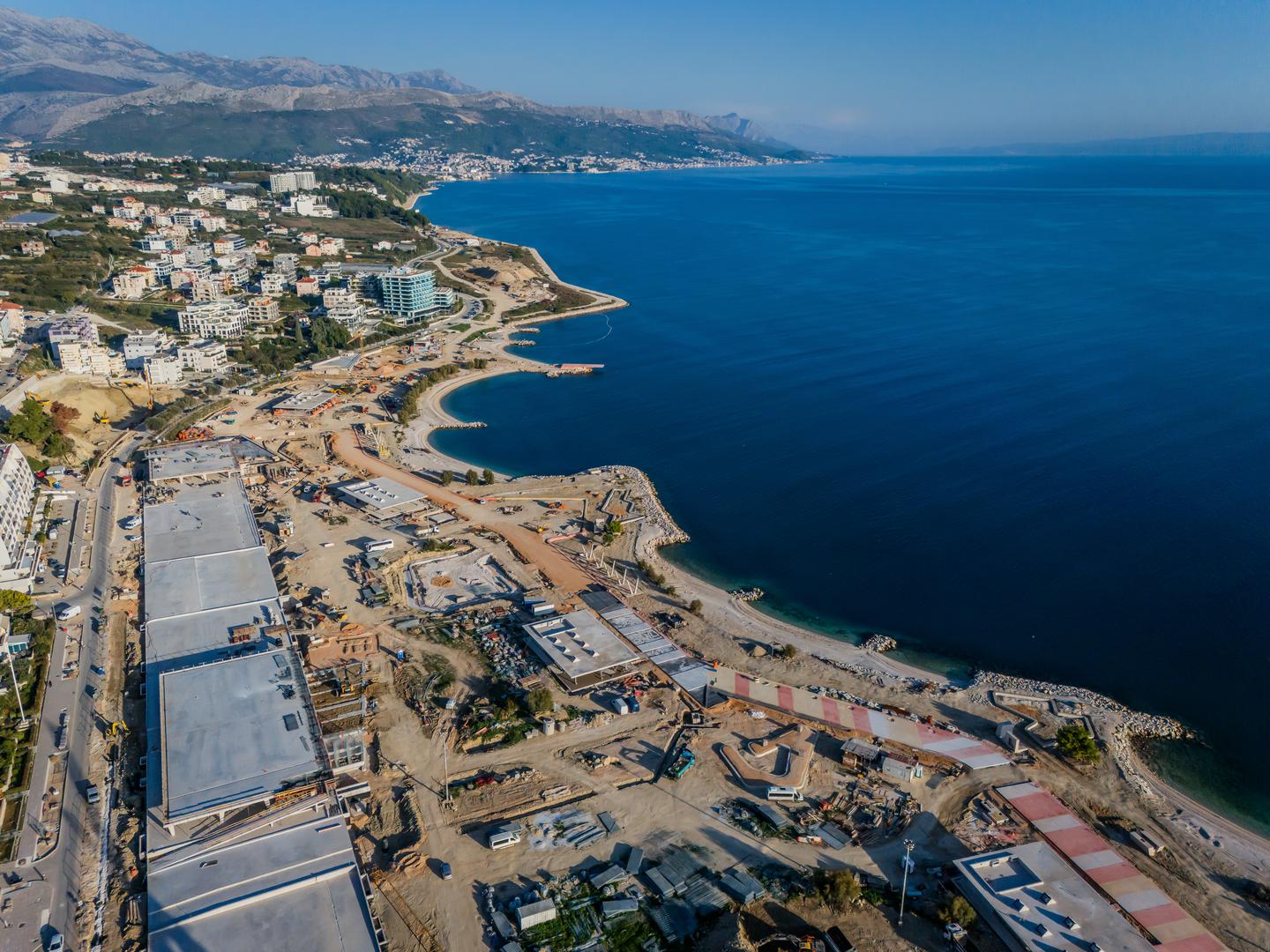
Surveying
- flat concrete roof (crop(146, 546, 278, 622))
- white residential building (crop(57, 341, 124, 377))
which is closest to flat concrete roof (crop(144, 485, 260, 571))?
flat concrete roof (crop(146, 546, 278, 622))

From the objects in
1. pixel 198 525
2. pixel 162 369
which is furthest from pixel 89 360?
pixel 198 525

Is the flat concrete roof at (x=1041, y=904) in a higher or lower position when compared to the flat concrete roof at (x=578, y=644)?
higher

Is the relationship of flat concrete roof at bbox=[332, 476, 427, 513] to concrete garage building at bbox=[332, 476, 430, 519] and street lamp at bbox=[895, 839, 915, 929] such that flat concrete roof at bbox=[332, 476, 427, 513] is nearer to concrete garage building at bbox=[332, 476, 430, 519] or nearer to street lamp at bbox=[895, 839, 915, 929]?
concrete garage building at bbox=[332, 476, 430, 519]

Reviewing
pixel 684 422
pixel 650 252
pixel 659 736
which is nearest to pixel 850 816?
pixel 659 736

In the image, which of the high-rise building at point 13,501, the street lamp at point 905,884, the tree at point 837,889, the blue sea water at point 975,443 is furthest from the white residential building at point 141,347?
the street lamp at point 905,884

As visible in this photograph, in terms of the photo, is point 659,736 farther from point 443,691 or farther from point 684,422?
point 684,422

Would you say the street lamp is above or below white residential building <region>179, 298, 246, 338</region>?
below

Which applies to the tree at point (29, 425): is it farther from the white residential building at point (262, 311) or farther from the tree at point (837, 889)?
the tree at point (837, 889)
